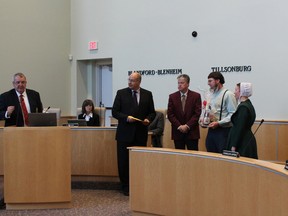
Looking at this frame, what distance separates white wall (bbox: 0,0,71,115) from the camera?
821 centimetres

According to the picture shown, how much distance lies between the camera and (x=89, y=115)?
639 centimetres

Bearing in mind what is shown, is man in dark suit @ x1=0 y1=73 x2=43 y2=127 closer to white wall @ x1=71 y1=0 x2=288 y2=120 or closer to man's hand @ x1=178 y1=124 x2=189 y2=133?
man's hand @ x1=178 y1=124 x2=189 y2=133

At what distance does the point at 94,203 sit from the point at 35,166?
2.87 ft

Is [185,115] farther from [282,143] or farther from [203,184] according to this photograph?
[282,143]

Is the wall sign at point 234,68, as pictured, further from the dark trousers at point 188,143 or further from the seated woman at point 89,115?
the dark trousers at point 188,143

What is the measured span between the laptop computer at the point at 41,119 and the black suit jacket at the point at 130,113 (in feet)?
2.83

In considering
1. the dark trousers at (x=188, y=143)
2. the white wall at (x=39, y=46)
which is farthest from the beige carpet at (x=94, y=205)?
the white wall at (x=39, y=46)

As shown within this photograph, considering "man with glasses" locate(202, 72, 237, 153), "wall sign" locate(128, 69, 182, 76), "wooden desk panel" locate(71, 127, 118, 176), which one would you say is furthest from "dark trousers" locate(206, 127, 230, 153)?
"wall sign" locate(128, 69, 182, 76)

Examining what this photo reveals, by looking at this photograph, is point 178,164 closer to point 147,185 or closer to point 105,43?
point 147,185

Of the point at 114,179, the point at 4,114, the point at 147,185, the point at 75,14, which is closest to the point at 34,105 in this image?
the point at 4,114

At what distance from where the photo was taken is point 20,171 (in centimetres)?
445

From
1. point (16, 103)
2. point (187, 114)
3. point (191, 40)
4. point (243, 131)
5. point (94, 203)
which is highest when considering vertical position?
point (191, 40)

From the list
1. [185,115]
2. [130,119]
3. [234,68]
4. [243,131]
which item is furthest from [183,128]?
[234,68]

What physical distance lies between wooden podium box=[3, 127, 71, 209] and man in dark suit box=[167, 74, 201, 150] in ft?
4.51
